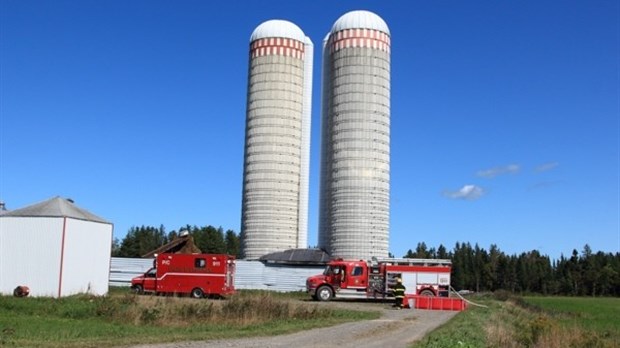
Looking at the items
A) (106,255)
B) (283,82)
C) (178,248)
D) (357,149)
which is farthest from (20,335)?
(283,82)

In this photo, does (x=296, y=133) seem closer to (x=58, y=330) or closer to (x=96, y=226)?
(x=96, y=226)

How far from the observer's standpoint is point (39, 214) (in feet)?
117

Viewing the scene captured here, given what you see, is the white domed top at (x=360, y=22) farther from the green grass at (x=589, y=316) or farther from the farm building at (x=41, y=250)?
the farm building at (x=41, y=250)

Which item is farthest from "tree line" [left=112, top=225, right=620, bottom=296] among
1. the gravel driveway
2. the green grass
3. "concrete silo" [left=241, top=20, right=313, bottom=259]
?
the gravel driveway

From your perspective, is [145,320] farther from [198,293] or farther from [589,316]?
[589,316]

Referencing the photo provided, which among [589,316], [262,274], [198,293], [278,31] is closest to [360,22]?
[278,31]

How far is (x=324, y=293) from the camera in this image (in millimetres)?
41406

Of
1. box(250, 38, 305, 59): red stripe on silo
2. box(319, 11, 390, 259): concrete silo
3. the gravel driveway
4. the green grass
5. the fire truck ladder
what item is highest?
box(250, 38, 305, 59): red stripe on silo

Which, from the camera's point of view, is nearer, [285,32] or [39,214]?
[39,214]

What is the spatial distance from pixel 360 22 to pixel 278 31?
843 centimetres

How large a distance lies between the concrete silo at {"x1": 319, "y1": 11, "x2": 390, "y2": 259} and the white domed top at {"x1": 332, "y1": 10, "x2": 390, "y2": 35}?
0.31 feet

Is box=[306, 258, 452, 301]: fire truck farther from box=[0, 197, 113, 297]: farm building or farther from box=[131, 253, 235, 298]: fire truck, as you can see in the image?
box=[0, 197, 113, 297]: farm building

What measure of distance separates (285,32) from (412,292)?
116 ft

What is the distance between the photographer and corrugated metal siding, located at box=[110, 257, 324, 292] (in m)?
55.4
